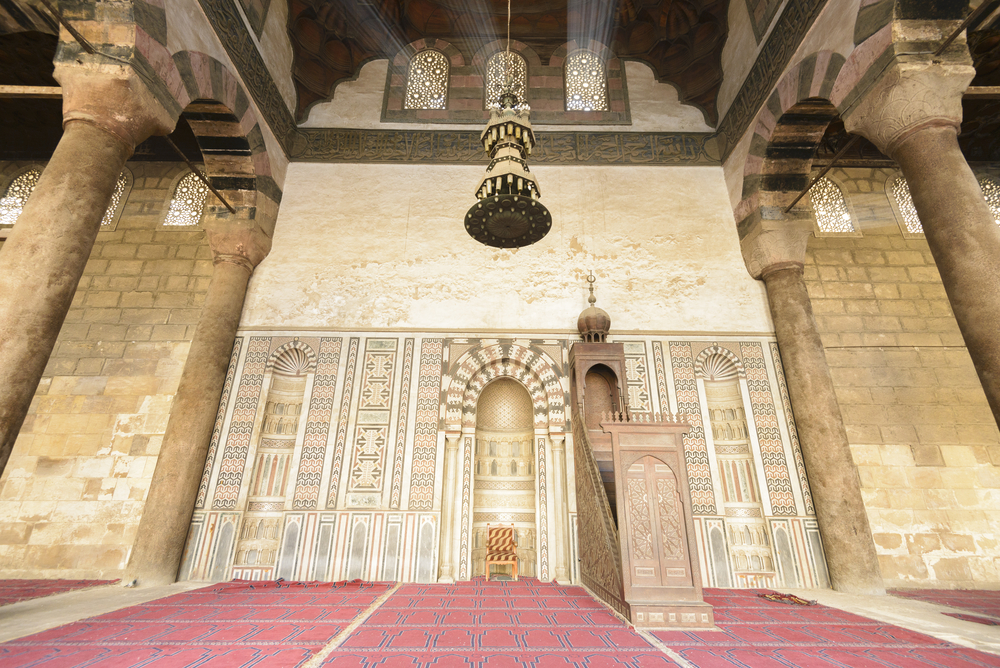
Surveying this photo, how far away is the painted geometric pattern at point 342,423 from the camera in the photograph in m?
5.67

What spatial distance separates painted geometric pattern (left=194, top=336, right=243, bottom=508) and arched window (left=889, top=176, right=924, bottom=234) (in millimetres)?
9688

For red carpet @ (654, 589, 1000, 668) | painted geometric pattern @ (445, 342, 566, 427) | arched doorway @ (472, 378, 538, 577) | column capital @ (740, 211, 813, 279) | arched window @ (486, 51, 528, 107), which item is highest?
arched window @ (486, 51, 528, 107)

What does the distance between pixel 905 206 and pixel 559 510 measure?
697 cm

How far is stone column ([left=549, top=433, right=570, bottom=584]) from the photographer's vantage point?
536 centimetres

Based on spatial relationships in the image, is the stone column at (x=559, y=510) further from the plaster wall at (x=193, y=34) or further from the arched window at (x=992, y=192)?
the arched window at (x=992, y=192)

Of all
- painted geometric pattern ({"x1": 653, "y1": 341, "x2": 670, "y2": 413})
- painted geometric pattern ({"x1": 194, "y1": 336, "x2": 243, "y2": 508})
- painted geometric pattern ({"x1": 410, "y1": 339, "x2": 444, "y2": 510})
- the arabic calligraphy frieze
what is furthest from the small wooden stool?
the arabic calligraphy frieze

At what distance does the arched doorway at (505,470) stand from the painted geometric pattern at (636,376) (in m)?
1.33

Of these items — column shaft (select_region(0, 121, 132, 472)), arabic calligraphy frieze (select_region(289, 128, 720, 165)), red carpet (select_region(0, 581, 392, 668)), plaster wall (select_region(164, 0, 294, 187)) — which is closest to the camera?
red carpet (select_region(0, 581, 392, 668))

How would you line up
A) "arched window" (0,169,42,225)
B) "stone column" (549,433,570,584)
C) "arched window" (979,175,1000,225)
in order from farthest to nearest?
"arched window" (979,175,1000,225) < "arched window" (0,169,42,225) < "stone column" (549,433,570,584)

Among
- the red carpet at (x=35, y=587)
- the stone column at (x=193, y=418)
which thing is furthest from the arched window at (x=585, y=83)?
the red carpet at (x=35, y=587)

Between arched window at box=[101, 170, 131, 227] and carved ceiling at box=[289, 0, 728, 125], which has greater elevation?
carved ceiling at box=[289, 0, 728, 125]

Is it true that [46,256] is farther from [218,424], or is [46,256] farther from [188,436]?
[218,424]

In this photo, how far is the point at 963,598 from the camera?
4.86 meters

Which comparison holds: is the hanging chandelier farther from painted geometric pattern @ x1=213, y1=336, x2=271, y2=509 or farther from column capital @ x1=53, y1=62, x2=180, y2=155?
painted geometric pattern @ x1=213, y1=336, x2=271, y2=509
